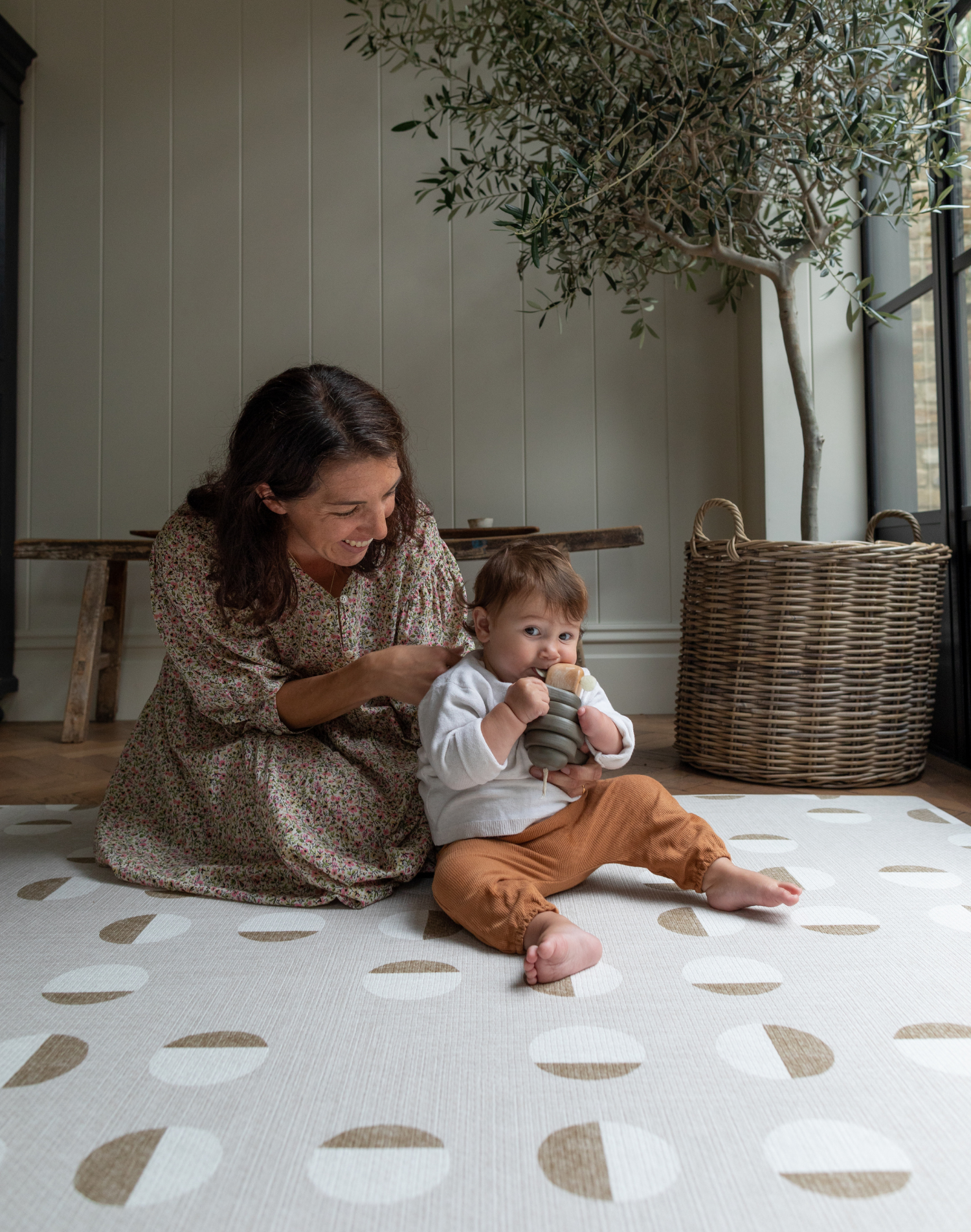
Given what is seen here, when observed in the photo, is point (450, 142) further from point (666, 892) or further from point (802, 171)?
point (666, 892)

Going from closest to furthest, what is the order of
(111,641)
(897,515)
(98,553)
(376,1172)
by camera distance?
(376,1172)
(897,515)
(98,553)
(111,641)

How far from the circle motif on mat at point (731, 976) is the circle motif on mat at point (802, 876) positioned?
24 centimetres

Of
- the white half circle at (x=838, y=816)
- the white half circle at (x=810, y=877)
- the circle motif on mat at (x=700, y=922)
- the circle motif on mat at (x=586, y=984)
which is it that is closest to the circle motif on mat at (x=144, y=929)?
the circle motif on mat at (x=586, y=984)

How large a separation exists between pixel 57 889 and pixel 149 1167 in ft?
2.31

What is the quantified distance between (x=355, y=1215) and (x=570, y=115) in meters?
1.89

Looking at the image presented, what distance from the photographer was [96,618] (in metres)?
2.51

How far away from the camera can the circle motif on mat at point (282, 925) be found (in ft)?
3.54

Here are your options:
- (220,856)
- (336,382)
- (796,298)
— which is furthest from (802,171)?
(220,856)

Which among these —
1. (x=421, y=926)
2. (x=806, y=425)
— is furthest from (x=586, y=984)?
(x=806, y=425)

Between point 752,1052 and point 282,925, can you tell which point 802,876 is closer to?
point 752,1052

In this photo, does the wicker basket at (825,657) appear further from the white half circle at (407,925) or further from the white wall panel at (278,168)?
the white wall panel at (278,168)

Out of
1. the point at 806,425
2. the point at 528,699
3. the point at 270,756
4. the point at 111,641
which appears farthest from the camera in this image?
the point at 111,641

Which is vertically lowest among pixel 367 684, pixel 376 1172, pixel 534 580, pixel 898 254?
pixel 376 1172

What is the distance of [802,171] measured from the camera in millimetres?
1903
